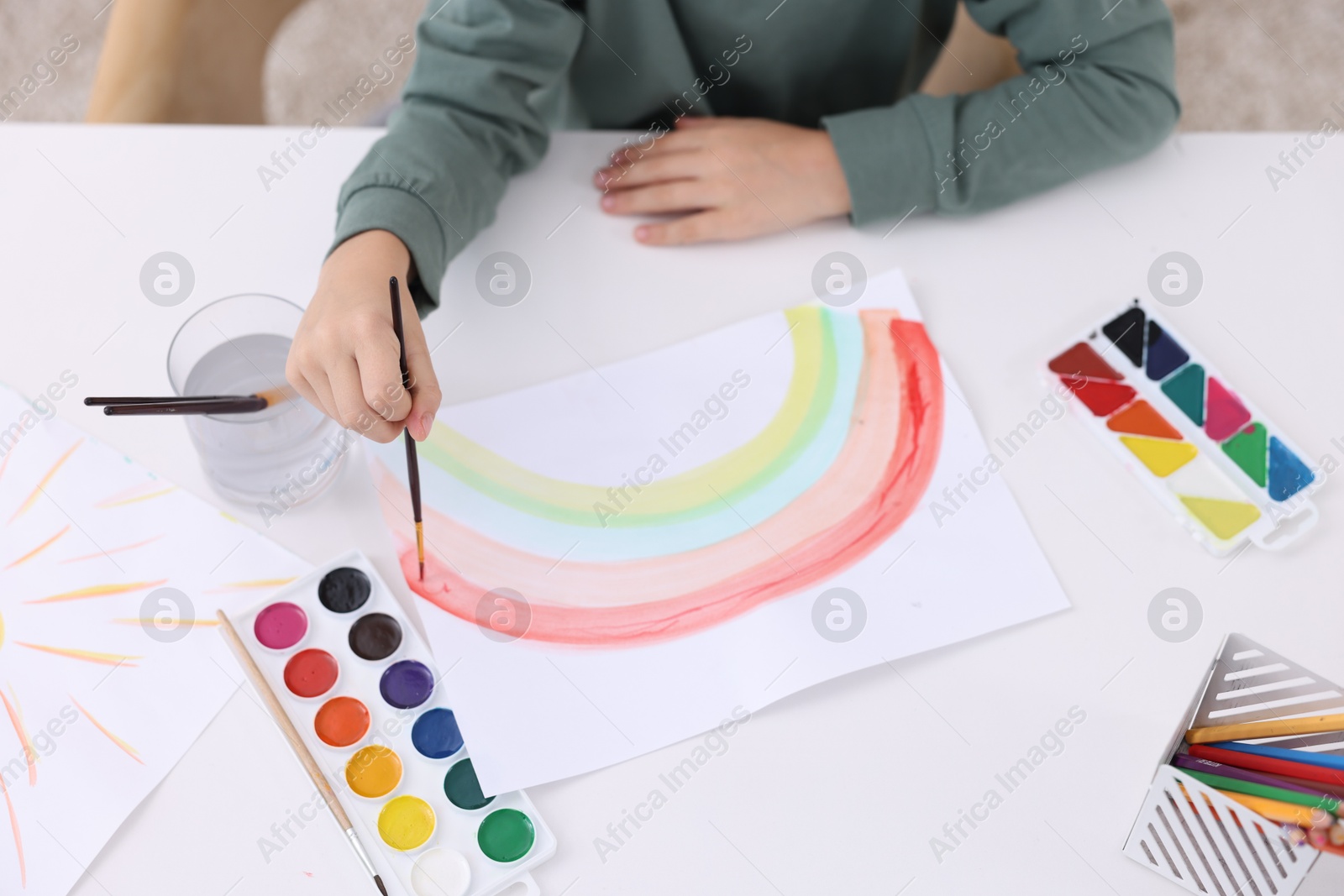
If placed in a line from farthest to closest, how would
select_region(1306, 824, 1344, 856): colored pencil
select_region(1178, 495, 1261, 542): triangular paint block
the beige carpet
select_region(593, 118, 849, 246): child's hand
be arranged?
1. the beige carpet
2. select_region(593, 118, 849, 246): child's hand
3. select_region(1178, 495, 1261, 542): triangular paint block
4. select_region(1306, 824, 1344, 856): colored pencil

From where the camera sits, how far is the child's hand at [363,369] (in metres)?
0.53

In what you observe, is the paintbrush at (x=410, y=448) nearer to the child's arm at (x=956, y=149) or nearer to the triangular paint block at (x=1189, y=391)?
the child's arm at (x=956, y=149)

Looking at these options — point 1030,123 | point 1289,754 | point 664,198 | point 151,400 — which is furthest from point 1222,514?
point 151,400

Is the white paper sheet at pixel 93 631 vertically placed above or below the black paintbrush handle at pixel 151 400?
below

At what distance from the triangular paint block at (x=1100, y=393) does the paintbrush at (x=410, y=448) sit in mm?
419

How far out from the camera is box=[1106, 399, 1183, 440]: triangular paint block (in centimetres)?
62

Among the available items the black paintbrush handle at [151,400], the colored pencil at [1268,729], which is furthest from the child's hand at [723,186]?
the colored pencil at [1268,729]

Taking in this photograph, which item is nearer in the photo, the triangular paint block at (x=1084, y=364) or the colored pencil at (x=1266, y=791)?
the colored pencil at (x=1266, y=791)

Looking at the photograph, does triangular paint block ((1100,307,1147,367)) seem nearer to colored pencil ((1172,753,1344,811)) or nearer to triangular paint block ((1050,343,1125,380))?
triangular paint block ((1050,343,1125,380))

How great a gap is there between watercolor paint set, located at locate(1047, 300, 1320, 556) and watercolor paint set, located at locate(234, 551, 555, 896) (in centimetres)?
43

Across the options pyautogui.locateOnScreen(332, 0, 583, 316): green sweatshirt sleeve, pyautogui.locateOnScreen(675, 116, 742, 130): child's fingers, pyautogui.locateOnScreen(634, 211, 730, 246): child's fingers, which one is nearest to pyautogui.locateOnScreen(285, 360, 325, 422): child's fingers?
pyautogui.locateOnScreen(332, 0, 583, 316): green sweatshirt sleeve

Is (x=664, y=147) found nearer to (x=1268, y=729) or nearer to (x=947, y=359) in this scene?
(x=947, y=359)

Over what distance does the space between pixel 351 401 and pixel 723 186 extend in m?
0.32

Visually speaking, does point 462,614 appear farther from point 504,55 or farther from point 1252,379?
point 1252,379
